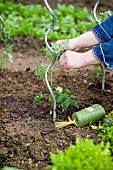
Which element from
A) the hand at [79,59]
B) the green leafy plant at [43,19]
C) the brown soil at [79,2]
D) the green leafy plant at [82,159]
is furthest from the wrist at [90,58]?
the brown soil at [79,2]

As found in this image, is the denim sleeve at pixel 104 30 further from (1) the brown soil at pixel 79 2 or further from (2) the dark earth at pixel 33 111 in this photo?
(1) the brown soil at pixel 79 2

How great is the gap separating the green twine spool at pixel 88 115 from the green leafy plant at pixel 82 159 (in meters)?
0.71

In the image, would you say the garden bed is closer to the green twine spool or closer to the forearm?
the green twine spool

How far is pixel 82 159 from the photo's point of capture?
8.90 feet

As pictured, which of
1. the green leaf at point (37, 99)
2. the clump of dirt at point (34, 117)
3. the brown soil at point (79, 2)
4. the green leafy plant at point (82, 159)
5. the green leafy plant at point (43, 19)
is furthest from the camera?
the brown soil at point (79, 2)

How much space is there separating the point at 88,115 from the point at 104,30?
695mm

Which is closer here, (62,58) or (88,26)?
(62,58)

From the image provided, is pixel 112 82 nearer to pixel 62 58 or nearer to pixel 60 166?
pixel 62 58

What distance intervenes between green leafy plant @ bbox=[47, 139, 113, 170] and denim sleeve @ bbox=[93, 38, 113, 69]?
0.80 metres

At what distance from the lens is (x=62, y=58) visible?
3508 mm

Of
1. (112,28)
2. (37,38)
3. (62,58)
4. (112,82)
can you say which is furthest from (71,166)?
(37,38)

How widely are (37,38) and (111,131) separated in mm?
2261

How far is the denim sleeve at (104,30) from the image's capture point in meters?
3.70

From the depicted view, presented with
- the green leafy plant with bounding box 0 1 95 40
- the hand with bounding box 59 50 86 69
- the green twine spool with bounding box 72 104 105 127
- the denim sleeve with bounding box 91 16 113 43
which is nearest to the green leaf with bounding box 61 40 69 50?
the hand with bounding box 59 50 86 69
